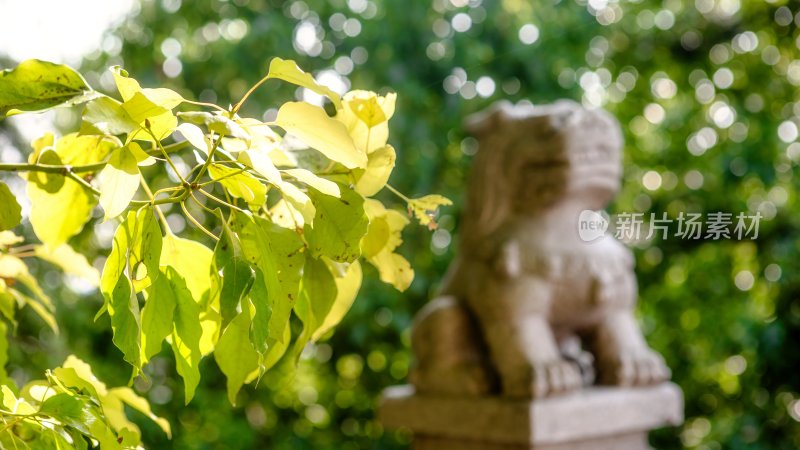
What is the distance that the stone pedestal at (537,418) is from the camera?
1.60m

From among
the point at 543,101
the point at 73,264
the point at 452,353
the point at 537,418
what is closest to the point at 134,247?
the point at 73,264

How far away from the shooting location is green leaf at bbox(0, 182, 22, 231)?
0.49 metres

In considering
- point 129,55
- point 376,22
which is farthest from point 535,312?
point 129,55

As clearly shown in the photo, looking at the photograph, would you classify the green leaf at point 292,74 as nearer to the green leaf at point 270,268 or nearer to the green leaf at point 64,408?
the green leaf at point 270,268

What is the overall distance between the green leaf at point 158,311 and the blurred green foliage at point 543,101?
1934 millimetres

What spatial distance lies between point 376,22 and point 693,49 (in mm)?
1016

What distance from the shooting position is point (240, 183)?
0.46 metres

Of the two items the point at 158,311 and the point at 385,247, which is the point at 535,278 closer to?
the point at 385,247

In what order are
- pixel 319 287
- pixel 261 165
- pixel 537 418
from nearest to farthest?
pixel 261 165 → pixel 319 287 → pixel 537 418

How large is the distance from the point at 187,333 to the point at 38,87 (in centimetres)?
14

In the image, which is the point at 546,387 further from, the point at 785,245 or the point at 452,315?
the point at 785,245

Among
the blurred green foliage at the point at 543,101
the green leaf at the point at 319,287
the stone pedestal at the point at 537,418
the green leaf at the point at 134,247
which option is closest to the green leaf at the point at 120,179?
the green leaf at the point at 134,247

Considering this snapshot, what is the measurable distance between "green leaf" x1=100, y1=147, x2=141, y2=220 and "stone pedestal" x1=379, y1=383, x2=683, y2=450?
49.1 inches

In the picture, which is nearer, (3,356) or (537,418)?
(3,356)
